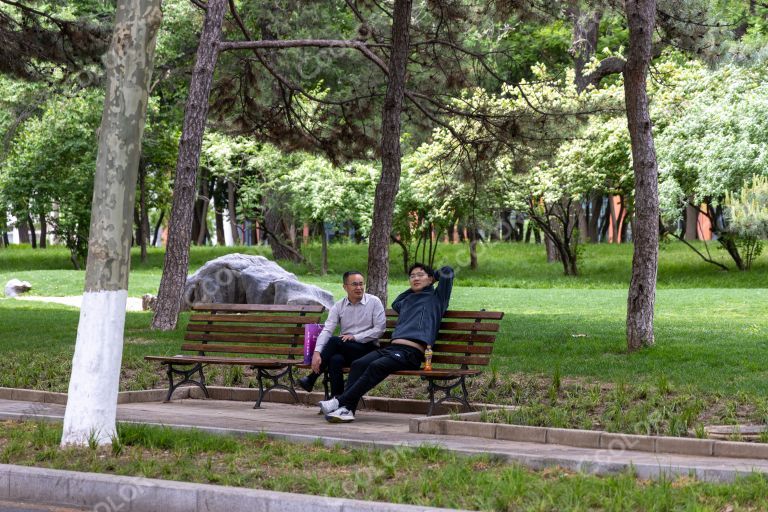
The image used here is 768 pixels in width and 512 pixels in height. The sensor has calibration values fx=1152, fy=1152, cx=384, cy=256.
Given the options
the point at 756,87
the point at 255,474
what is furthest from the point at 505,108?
the point at 756,87

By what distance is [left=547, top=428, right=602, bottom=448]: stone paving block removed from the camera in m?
8.38

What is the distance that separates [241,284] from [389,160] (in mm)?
10034

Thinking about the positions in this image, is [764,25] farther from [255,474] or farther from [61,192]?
[255,474]

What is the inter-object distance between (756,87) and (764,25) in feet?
16.2

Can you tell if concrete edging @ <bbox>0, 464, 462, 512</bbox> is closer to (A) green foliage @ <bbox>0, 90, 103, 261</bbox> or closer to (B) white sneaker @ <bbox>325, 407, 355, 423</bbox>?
(B) white sneaker @ <bbox>325, 407, 355, 423</bbox>

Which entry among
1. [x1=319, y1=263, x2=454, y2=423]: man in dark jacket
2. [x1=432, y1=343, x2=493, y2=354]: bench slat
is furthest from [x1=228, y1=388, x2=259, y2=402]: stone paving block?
[x1=432, y1=343, x2=493, y2=354]: bench slat

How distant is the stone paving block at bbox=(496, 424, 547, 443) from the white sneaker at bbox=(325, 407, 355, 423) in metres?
1.53

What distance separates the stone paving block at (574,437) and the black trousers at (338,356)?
2.55 metres

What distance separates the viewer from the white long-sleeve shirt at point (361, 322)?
35.0 feet

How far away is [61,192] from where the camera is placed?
47125 millimetres

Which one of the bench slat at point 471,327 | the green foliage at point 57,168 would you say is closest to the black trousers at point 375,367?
the bench slat at point 471,327

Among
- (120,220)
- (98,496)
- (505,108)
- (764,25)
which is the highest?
(764,25)

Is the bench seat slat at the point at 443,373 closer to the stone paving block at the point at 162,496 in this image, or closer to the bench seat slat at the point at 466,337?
the bench seat slat at the point at 466,337

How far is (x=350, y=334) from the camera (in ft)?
35.1
